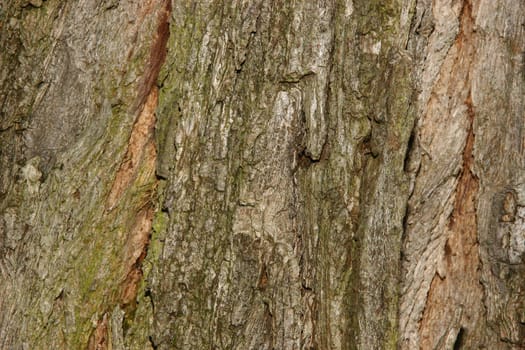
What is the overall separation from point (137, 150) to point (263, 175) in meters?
0.37

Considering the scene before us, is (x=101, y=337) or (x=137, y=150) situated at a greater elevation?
(x=137, y=150)

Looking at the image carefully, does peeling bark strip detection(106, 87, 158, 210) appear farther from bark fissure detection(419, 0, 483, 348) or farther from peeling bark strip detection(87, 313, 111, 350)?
bark fissure detection(419, 0, 483, 348)

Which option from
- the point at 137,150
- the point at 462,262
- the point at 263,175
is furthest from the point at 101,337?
the point at 462,262

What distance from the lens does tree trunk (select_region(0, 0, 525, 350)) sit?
1948mm

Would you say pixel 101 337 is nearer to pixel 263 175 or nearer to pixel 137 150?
pixel 137 150

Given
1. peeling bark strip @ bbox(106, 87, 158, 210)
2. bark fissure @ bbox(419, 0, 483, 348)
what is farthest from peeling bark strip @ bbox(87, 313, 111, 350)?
bark fissure @ bbox(419, 0, 483, 348)

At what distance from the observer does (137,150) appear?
2023 mm

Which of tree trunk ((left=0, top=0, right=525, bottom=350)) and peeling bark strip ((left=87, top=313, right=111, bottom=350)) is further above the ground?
tree trunk ((left=0, top=0, right=525, bottom=350))

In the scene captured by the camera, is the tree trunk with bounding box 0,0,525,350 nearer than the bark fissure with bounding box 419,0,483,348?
Yes

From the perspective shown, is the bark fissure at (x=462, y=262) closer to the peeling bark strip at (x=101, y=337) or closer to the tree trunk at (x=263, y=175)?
the tree trunk at (x=263, y=175)

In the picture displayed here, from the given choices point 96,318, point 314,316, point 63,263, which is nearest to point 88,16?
point 63,263

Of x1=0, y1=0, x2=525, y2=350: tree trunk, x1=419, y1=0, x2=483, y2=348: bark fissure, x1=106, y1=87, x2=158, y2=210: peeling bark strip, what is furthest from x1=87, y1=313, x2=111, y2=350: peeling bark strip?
x1=419, y1=0, x2=483, y2=348: bark fissure

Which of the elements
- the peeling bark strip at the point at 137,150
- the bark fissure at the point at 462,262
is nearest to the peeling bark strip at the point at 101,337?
the peeling bark strip at the point at 137,150

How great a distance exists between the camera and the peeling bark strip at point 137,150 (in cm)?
201
